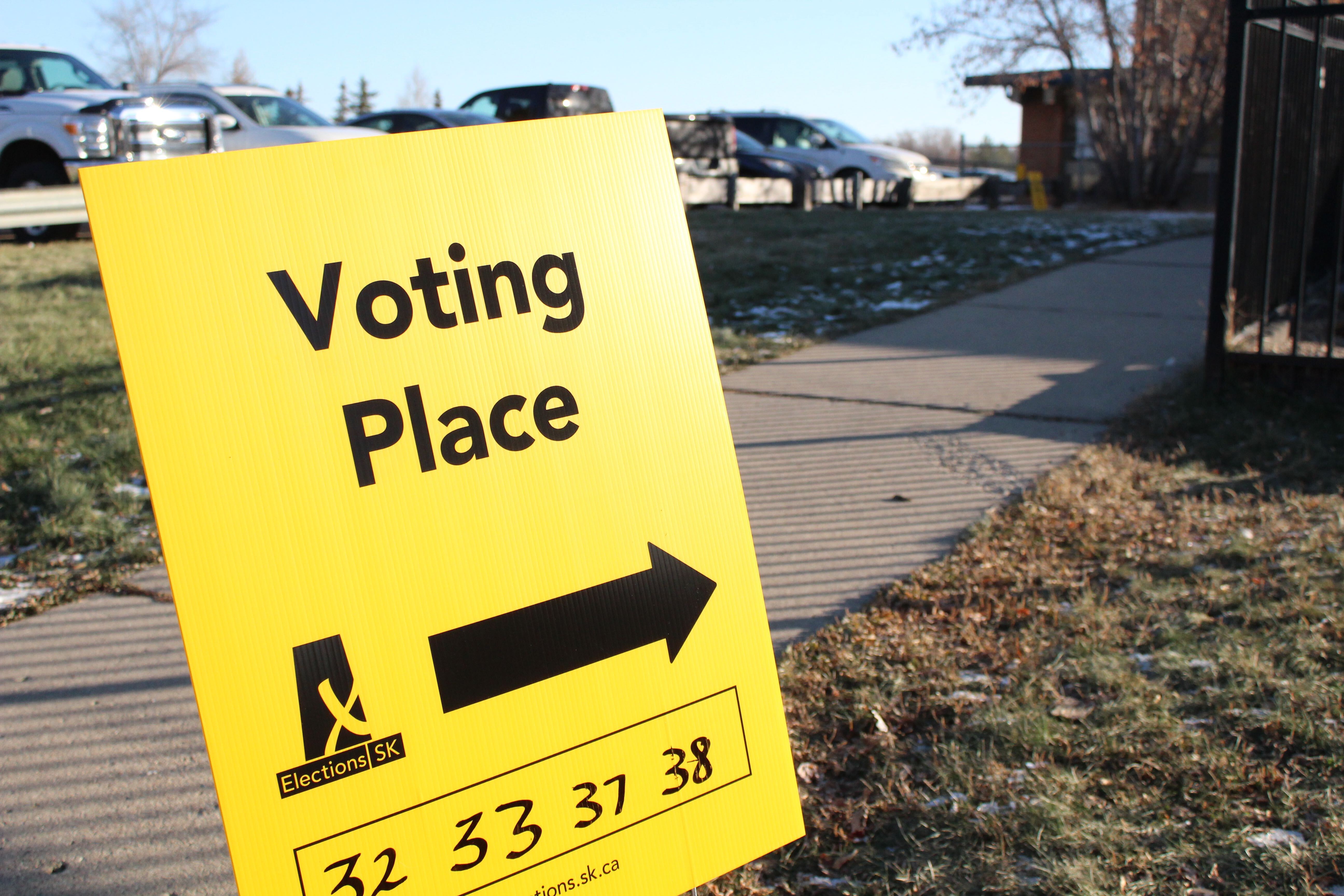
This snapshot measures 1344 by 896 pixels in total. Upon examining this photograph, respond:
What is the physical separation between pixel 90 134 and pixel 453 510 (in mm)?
11360

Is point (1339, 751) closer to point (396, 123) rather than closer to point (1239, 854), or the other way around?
point (1239, 854)

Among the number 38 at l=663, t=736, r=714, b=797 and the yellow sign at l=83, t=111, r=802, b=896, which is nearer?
the yellow sign at l=83, t=111, r=802, b=896

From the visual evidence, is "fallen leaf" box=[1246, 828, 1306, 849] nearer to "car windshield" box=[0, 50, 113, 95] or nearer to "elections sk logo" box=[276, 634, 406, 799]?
"elections sk logo" box=[276, 634, 406, 799]

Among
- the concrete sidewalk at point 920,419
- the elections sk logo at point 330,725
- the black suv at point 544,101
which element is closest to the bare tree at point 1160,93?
the black suv at point 544,101

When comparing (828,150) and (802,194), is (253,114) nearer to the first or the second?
(802,194)

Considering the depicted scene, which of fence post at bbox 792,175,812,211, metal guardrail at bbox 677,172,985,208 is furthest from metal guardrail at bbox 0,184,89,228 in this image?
fence post at bbox 792,175,812,211

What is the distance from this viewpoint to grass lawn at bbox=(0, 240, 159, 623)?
3.74 meters

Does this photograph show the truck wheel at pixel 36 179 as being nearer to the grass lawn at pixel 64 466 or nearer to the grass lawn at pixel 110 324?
the grass lawn at pixel 110 324

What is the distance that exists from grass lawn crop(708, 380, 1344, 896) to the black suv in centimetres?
1302

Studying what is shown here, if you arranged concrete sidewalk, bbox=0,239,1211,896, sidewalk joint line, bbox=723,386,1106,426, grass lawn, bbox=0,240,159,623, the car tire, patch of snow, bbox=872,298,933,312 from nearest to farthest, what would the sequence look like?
1. concrete sidewalk, bbox=0,239,1211,896
2. grass lawn, bbox=0,240,159,623
3. sidewalk joint line, bbox=723,386,1106,426
4. patch of snow, bbox=872,298,933,312
5. the car tire

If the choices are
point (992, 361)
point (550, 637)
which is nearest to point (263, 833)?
point (550, 637)

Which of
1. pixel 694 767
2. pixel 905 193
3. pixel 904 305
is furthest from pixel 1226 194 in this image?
pixel 905 193

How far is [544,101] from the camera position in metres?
15.5

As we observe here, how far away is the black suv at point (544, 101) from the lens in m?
15.5
